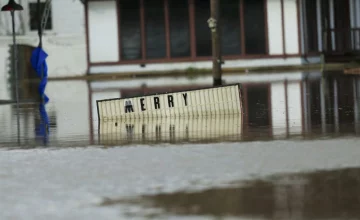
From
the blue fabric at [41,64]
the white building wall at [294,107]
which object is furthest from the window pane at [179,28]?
the blue fabric at [41,64]

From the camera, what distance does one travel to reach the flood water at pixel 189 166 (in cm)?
1042

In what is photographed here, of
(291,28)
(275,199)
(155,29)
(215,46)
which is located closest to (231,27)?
(291,28)

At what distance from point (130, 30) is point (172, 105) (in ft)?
90.8

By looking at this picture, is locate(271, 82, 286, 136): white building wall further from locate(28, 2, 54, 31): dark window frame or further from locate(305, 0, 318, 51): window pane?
locate(28, 2, 54, 31): dark window frame

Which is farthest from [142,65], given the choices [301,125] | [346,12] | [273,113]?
[301,125]

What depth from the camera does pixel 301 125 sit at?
19.6 meters

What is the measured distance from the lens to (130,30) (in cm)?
5000

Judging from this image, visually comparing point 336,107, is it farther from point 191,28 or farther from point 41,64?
point 191,28

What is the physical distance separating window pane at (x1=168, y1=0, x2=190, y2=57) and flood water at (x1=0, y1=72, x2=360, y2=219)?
24412mm

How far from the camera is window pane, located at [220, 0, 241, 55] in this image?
4959 centimetres

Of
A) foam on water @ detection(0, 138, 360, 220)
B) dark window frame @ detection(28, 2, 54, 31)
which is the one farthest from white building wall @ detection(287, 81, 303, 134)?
dark window frame @ detection(28, 2, 54, 31)

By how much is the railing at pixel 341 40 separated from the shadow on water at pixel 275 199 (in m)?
38.8

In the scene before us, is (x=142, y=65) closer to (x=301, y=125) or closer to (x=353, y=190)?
(x=301, y=125)

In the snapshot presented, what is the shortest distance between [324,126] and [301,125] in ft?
1.96
